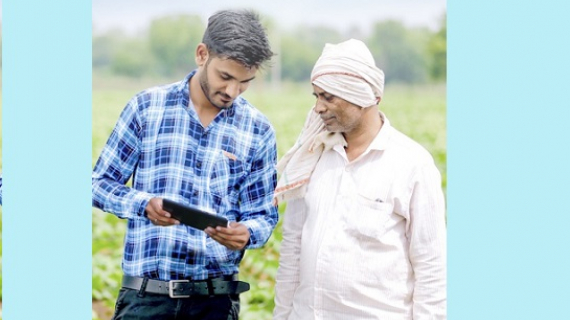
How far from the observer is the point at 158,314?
2971 millimetres

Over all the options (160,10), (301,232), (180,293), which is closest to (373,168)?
(301,232)

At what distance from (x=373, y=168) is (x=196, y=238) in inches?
27.8

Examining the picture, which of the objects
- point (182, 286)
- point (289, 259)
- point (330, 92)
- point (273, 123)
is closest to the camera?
point (330, 92)

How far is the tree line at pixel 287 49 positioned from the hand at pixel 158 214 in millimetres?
562

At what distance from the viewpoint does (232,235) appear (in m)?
2.95

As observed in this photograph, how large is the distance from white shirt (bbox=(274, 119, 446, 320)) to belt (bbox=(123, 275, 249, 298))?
315mm

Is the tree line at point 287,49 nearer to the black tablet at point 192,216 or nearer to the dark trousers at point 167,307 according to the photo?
the black tablet at point 192,216

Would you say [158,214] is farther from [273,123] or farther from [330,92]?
[330,92]

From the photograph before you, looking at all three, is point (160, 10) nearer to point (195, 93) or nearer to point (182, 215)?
point (195, 93)

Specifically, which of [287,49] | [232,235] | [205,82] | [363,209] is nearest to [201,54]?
[205,82]

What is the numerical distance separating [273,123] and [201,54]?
0.44 m

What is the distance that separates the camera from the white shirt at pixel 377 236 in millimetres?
2891

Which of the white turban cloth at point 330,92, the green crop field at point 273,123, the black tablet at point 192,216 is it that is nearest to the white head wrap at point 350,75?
the white turban cloth at point 330,92

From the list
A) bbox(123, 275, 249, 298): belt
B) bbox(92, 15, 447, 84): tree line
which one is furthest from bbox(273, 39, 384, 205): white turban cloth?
bbox(123, 275, 249, 298): belt
